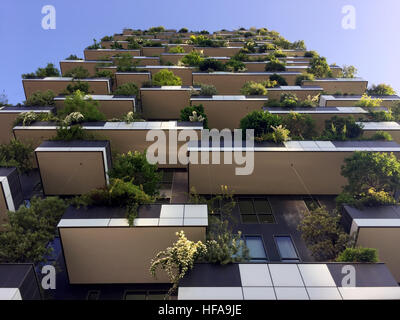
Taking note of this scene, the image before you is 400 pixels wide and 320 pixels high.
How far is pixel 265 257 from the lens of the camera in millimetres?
11633

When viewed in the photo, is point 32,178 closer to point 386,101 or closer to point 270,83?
point 270,83

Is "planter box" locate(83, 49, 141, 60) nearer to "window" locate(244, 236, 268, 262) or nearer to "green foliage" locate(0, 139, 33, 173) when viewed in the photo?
"green foliage" locate(0, 139, 33, 173)

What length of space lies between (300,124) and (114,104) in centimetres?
1314

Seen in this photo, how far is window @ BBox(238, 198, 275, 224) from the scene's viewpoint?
13.7 m

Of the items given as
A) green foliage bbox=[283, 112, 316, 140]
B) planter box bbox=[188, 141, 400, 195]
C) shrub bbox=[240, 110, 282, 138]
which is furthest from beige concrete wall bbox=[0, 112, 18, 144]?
green foliage bbox=[283, 112, 316, 140]

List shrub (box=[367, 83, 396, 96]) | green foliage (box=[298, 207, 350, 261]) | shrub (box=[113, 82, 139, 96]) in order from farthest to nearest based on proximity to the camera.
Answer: shrub (box=[367, 83, 396, 96]), shrub (box=[113, 82, 139, 96]), green foliage (box=[298, 207, 350, 261])

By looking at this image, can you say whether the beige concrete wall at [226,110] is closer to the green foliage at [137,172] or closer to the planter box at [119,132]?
the planter box at [119,132]

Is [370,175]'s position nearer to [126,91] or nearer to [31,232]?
[31,232]

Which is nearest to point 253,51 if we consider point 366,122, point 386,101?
point 386,101

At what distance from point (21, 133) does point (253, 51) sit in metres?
33.0

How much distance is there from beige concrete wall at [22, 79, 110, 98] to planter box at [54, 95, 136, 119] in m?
5.59

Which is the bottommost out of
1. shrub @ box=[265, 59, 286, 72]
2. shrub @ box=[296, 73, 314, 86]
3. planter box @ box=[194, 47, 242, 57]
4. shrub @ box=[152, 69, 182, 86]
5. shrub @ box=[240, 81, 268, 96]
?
shrub @ box=[240, 81, 268, 96]

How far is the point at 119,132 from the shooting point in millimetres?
16719

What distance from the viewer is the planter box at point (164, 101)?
75.6 ft
